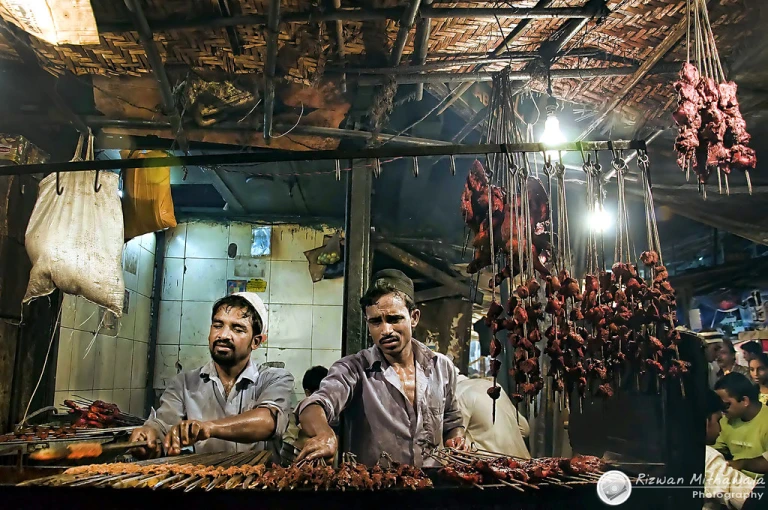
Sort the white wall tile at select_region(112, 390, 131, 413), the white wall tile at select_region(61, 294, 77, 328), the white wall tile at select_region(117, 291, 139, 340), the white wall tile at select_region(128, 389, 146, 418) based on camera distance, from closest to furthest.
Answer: the white wall tile at select_region(61, 294, 77, 328) < the white wall tile at select_region(112, 390, 131, 413) < the white wall tile at select_region(117, 291, 139, 340) < the white wall tile at select_region(128, 389, 146, 418)

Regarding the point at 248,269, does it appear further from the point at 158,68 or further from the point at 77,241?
A: the point at 158,68

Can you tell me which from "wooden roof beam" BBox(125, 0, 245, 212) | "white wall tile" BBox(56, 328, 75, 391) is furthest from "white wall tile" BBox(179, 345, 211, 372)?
"wooden roof beam" BBox(125, 0, 245, 212)

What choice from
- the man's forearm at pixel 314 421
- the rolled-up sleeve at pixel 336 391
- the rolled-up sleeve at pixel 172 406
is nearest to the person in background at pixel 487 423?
the rolled-up sleeve at pixel 336 391

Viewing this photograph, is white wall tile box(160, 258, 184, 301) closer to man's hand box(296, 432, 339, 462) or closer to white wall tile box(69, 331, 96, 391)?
white wall tile box(69, 331, 96, 391)

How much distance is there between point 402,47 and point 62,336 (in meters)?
4.73

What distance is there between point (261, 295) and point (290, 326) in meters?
0.68

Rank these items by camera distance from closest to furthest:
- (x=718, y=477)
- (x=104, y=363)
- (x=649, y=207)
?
(x=649, y=207)
(x=718, y=477)
(x=104, y=363)

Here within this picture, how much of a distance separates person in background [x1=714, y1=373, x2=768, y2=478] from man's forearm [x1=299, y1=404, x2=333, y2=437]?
4.05 metres

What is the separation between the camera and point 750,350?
687cm

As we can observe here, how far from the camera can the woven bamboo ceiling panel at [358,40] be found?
12.9ft

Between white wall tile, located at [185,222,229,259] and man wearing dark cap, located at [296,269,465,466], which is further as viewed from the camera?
white wall tile, located at [185,222,229,259]

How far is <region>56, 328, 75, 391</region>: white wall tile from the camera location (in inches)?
235

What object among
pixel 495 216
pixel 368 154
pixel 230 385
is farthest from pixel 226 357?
pixel 495 216

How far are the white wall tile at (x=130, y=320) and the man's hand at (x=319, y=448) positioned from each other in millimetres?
5245
